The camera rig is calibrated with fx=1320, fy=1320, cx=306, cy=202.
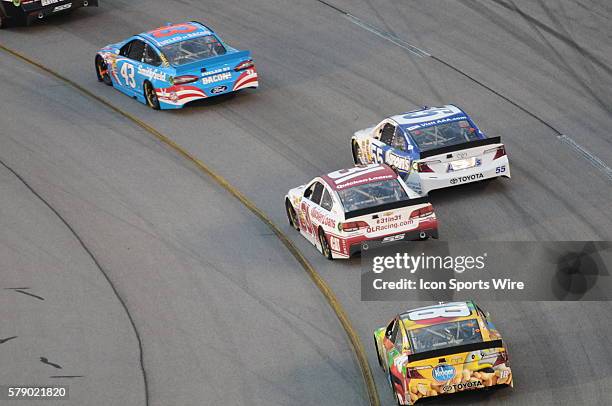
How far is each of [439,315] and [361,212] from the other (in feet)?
14.0

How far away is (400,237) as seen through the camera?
21.6 metres

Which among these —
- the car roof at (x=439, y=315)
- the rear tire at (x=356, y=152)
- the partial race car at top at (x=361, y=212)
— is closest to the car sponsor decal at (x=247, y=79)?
the rear tire at (x=356, y=152)

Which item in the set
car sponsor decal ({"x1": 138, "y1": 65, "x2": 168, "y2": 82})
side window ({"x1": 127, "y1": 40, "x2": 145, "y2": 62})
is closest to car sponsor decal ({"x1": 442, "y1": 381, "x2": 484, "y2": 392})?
car sponsor decal ({"x1": 138, "y1": 65, "x2": 168, "y2": 82})

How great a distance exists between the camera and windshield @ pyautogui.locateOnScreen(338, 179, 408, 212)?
72.0 feet

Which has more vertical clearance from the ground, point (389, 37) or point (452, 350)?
point (452, 350)

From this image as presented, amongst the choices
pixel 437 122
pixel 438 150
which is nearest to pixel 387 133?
pixel 437 122

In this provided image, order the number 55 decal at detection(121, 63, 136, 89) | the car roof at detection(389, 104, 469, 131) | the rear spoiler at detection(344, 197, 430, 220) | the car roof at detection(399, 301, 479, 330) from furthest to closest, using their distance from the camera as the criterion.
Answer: the number 55 decal at detection(121, 63, 136, 89), the car roof at detection(389, 104, 469, 131), the rear spoiler at detection(344, 197, 430, 220), the car roof at detection(399, 301, 479, 330)

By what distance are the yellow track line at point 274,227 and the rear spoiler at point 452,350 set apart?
1075mm

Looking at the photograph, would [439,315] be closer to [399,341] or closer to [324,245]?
[399,341]

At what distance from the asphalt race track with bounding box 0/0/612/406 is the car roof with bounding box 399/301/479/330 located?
1.02 m

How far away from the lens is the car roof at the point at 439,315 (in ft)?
57.4

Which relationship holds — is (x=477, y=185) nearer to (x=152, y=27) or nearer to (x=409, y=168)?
(x=409, y=168)

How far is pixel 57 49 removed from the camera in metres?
34.0

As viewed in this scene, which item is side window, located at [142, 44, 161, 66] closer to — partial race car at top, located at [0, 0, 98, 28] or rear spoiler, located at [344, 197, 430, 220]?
partial race car at top, located at [0, 0, 98, 28]
